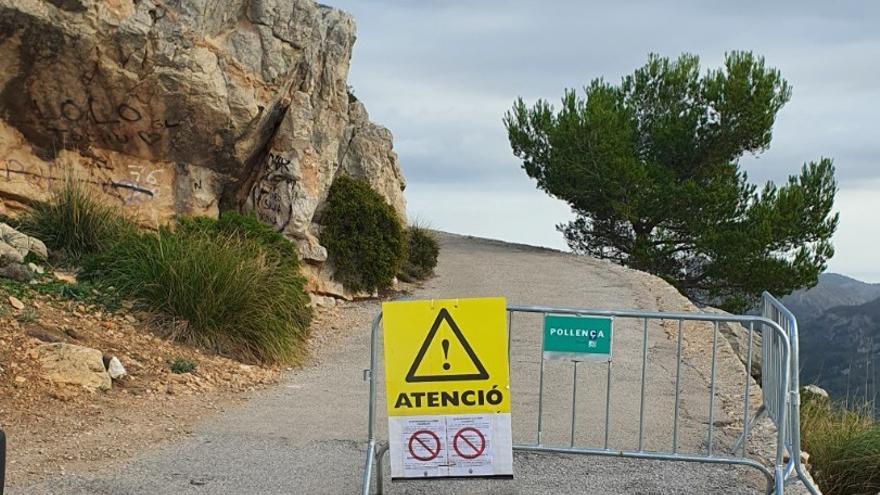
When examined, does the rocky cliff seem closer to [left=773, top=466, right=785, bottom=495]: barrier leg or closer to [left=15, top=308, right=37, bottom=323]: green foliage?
[left=15, top=308, right=37, bottom=323]: green foliage

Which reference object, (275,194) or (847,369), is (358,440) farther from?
(847,369)

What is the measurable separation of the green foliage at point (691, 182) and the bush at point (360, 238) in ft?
38.5

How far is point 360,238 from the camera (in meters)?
17.3

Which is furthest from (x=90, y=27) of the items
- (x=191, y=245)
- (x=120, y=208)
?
(x=191, y=245)

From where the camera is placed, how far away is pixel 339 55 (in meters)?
17.4

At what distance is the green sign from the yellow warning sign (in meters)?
0.69

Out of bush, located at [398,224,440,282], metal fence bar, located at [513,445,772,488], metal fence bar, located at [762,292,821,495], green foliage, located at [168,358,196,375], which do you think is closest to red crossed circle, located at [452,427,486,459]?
metal fence bar, located at [513,445,772,488]

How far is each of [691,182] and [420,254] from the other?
10054 millimetres

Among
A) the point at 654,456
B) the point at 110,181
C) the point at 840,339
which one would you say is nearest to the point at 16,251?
the point at 110,181

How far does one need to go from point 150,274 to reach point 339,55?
7437 mm

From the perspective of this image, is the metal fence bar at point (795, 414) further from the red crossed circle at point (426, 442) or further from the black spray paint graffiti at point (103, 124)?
the black spray paint graffiti at point (103, 124)

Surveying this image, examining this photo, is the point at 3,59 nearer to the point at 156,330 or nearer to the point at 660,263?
the point at 156,330

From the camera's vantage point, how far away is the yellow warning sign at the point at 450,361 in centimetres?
609

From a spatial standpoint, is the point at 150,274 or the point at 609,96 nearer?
the point at 150,274
